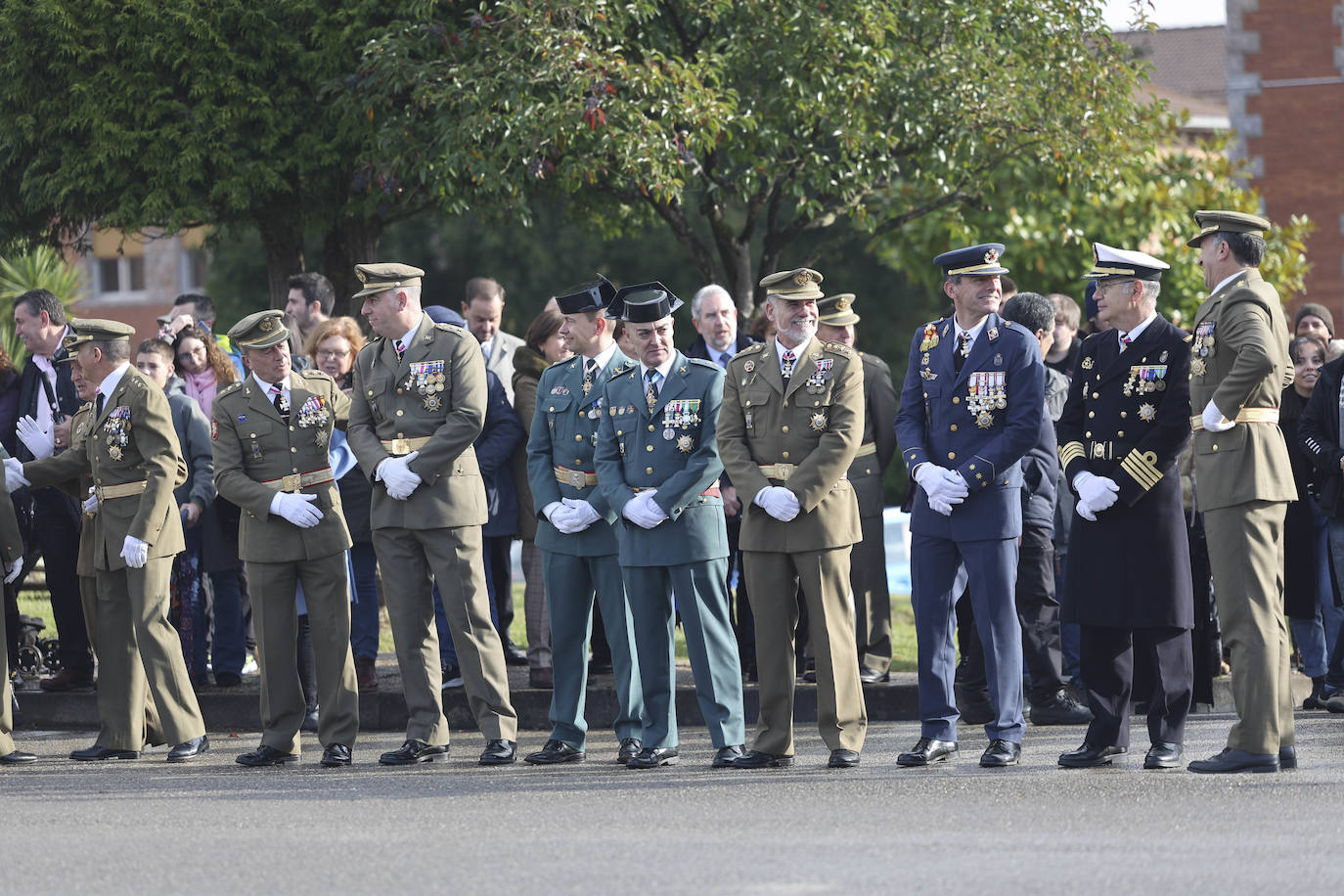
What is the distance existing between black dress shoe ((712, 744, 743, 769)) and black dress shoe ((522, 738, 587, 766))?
27.4 inches

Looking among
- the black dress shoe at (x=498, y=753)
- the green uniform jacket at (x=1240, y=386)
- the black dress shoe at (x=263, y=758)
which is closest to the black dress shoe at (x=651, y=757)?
the black dress shoe at (x=498, y=753)

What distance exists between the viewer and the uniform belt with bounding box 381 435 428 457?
8461 millimetres

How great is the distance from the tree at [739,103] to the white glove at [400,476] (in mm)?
4230

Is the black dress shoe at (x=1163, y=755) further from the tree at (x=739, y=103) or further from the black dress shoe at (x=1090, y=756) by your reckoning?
the tree at (x=739, y=103)

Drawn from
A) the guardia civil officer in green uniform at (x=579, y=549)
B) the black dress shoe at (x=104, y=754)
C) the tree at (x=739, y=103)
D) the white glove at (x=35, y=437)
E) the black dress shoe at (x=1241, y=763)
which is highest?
the tree at (x=739, y=103)

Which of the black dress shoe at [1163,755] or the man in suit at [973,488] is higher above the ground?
the man in suit at [973,488]

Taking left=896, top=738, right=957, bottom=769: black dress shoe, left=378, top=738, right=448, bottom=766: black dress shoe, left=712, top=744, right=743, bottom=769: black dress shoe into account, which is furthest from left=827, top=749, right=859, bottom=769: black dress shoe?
left=378, top=738, right=448, bottom=766: black dress shoe

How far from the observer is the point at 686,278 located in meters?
35.5

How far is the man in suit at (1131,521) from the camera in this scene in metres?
7.88

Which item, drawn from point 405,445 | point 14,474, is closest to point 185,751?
point 14,474

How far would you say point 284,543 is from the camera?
855 centimetres

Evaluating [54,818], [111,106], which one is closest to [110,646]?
[54,818]

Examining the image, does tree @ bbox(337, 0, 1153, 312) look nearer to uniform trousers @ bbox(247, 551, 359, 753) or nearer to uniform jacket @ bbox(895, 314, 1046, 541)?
uniform trousers @ bbox(247, 551, 359, 753)

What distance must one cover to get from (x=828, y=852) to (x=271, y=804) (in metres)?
2.41
